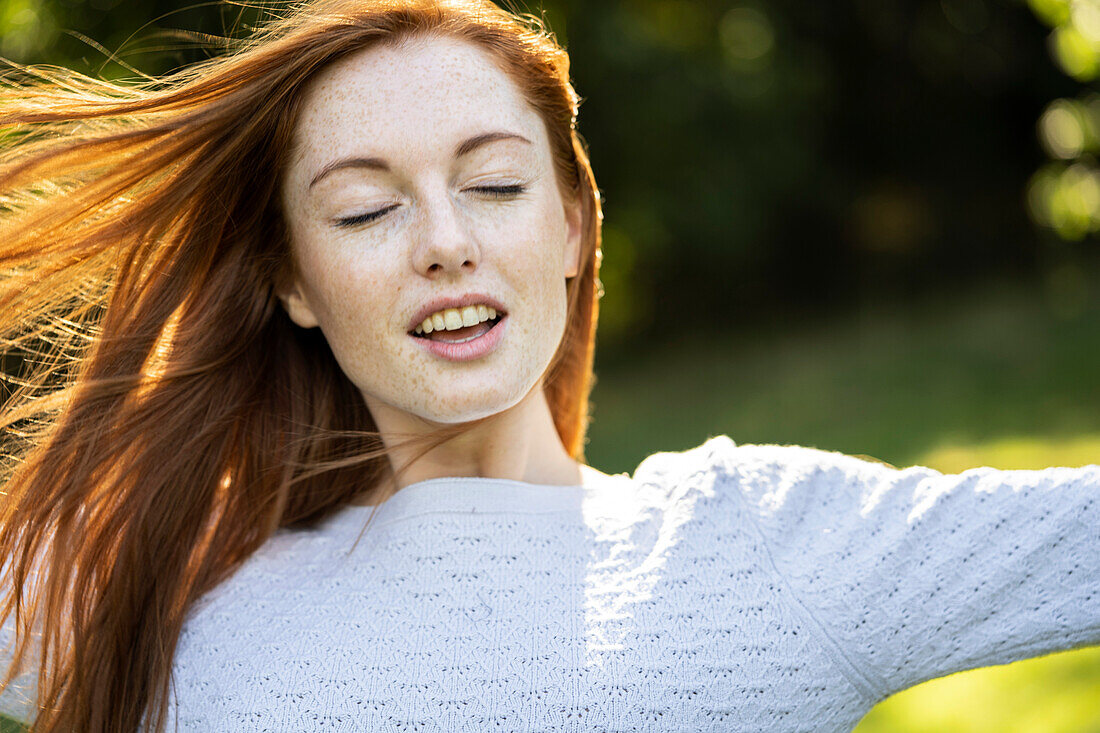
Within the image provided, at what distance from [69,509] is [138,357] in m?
0.31

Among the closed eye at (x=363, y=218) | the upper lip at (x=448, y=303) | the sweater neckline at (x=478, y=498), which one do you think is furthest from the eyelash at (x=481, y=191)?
the sweater neckline at (x=478, y=498)

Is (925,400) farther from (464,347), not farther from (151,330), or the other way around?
(151,330)

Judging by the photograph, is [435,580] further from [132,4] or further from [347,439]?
[132,4]

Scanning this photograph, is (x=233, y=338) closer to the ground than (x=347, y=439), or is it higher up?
higher up

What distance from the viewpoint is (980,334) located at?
9438 millimetres

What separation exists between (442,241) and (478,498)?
19.1 inches

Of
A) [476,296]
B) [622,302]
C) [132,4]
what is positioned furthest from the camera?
[622,302]

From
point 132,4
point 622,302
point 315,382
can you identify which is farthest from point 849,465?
point 622,302

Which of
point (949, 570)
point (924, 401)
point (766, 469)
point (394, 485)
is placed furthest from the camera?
point (924, 401)

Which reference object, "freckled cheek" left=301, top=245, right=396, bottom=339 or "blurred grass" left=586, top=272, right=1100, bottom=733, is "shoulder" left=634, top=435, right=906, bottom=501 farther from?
"blurred grass" left=586, top=272, right=1100, bottom=733

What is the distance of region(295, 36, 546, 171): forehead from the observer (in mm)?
1844

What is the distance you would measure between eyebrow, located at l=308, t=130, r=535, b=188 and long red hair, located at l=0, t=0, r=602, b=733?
0.41 feet

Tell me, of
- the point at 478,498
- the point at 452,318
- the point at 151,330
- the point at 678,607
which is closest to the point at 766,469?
the point at 678,607

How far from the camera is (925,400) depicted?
790cm
